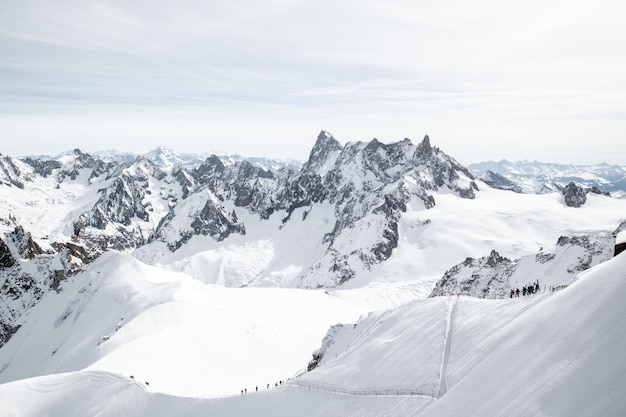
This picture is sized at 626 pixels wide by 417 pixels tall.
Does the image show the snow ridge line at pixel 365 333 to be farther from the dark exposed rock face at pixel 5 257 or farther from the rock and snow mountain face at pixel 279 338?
the dark exposed rock face at pixel 5 257

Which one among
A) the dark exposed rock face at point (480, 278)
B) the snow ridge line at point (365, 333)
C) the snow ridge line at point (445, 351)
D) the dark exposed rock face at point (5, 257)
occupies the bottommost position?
the dark exposed rock face at point (5, 257)

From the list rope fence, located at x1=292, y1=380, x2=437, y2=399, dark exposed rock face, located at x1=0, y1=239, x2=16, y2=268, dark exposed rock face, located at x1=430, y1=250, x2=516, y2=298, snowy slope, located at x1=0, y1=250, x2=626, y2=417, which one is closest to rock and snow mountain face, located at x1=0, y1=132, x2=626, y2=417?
snowy slope, located at x1=0, y1=250, x2=626, y2=417

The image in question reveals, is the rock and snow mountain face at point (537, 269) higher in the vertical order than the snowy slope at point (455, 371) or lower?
lower

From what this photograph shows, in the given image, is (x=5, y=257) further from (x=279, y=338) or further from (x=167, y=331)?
(x=279, y=338)

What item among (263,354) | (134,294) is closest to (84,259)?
(134,294)

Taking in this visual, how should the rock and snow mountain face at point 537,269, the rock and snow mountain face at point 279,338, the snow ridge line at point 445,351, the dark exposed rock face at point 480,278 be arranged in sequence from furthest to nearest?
the dark exposed rock face at point 480,278, the rock and snow mountain face at point 537,269, the snow ridge line at point 445,351, the rock and snow mountain face at point 279,338

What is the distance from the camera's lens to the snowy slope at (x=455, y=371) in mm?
18969

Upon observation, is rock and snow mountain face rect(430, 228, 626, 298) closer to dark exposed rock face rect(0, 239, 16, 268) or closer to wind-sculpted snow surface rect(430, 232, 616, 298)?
wind-sculpted snow surface rect(430, 232, 616, 298)

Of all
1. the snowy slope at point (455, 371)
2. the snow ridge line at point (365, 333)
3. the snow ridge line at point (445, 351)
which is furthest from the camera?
the snow ridge line at point (365, 333)

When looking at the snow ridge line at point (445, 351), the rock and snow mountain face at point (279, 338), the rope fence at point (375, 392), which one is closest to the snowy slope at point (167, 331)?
the rock and snow mountain face at point (279, 338)

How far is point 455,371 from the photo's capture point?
26.0 metres

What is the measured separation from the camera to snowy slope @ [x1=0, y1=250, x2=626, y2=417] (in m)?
19.0

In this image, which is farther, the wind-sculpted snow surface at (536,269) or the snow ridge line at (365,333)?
the wind-sculpted snow surface at (536,269)

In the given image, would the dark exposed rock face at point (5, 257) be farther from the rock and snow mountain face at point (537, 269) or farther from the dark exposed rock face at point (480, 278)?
the rock and snow mountain face at point (537, 269)
